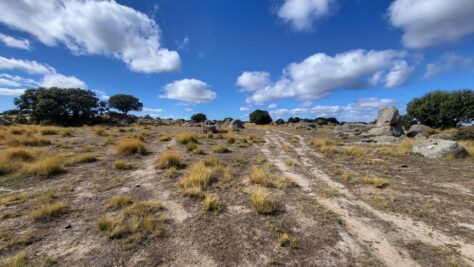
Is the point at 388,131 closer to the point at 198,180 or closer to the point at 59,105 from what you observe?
the point at 198,180

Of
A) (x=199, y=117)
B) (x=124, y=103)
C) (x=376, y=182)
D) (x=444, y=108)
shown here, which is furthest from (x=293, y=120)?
(x=376, y=182)

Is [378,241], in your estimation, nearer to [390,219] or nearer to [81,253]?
[390,219]

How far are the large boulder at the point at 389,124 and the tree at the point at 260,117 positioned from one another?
123 ft

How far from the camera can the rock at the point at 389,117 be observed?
23.6 meters

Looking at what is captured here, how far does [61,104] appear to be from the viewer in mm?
40719

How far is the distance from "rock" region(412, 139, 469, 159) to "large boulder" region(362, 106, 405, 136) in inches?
392

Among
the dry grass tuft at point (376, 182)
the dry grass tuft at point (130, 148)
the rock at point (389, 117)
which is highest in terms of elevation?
the rock at point (389, 117)

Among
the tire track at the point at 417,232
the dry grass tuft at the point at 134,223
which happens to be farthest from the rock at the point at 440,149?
the dry grass tuft at the point at 134,223

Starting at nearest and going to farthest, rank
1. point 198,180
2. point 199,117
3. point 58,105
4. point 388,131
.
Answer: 1. point 198,180
2. point 388,131
3. point 58,105
4. point 199,117

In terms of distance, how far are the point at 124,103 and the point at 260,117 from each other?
3801cm

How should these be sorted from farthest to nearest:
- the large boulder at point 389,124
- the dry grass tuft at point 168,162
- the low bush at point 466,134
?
1. the large boulder at point 389,124
2. the low bush at point 466,134
3. the dry grass tuft at point 168,162

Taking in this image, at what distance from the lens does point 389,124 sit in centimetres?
2352

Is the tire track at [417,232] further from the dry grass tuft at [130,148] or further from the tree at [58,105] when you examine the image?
the tree at [58,105]

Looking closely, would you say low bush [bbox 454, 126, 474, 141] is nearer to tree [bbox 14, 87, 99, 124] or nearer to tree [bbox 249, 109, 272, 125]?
tree [bbox 249, 109, 272, 125]
